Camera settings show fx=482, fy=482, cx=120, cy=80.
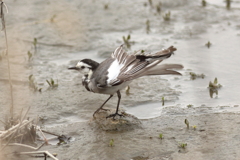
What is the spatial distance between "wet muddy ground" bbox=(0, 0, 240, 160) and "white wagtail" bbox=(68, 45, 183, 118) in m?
0.49

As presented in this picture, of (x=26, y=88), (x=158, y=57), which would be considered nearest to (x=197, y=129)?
(x=158, y=57)

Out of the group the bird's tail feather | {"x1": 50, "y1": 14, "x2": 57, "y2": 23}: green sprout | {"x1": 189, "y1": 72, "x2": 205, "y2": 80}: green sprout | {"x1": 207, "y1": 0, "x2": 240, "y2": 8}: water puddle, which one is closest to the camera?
the bird's tail feather

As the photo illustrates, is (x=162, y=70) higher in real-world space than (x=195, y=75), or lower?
higher

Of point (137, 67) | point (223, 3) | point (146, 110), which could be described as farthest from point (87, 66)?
point (223, 3)

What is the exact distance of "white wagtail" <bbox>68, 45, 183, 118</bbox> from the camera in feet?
21.8

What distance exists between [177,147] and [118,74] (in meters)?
1.41

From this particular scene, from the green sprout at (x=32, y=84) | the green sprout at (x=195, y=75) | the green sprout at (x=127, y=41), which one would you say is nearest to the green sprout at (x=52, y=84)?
the green sprout at (x=32, y=84)

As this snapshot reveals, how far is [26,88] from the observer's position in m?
8.16

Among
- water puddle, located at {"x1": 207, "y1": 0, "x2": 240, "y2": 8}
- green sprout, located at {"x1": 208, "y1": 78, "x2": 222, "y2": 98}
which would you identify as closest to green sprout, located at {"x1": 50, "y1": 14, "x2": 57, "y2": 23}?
water puddle, located at {"x1": 207, "y1": 0, "x2": 240, "y2": 8}

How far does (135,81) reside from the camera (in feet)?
28.1

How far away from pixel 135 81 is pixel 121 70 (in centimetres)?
177

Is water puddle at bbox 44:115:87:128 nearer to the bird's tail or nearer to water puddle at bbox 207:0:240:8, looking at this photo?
the bird's tail

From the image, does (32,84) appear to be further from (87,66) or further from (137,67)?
(137,67)

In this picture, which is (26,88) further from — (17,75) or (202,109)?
(202,109)
